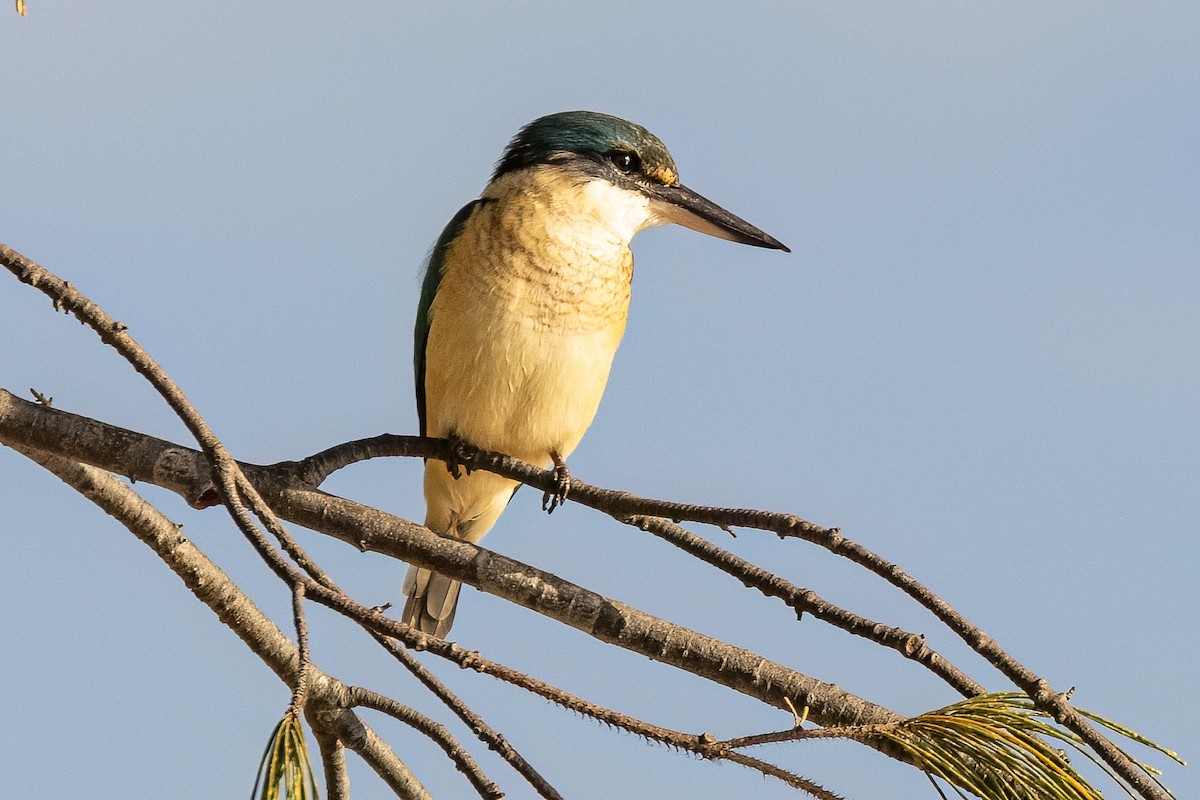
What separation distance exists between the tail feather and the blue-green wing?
17.5 inches

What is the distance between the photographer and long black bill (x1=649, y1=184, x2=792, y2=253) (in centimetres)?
377

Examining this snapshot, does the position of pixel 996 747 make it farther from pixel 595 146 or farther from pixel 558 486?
pixel 595 146

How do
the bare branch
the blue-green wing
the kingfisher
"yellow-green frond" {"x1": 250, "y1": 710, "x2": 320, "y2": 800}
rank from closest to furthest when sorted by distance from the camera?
"yellow-green frond" {"x1": 250, "y1": 710, "x2": 320, "y2": 800}
the bare branch
the kingfisher
the blue-green wing

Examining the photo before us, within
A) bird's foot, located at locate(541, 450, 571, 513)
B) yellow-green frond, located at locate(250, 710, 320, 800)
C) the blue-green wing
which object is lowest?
yellow-green frond, located at locate(250, 710, 320, 800)

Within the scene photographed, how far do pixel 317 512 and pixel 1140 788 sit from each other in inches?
56.4

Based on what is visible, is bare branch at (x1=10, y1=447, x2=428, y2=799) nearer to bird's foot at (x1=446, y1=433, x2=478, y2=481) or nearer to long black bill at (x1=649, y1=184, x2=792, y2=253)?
bird's foot at (x1=446, y1=433, x2=478, y2=481)

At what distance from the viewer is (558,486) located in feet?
9.55

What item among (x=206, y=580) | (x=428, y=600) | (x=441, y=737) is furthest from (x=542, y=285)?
(x=441, y=737)

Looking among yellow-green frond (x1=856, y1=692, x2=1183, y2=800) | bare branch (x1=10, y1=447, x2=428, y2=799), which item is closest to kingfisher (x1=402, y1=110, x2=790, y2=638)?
bare branch (x1=10, y1=447, x2=428, y2=799)

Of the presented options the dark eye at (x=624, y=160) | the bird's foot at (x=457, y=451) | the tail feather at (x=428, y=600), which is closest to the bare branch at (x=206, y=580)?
the bird's foot at (x=457, y=451)

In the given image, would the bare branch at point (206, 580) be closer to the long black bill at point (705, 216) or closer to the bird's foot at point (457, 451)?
the bird's foot at point (457, 451)

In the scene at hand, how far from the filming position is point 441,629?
3.93 meters

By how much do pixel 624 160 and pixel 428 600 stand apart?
4.69 ft

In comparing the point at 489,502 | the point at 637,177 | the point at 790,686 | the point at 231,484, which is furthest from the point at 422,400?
the point at 231,484
